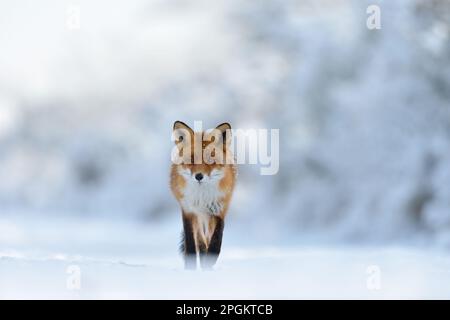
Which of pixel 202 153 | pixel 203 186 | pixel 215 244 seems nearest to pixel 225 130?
pixel 202 153

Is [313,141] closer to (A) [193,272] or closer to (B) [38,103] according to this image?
(B) [38,103]

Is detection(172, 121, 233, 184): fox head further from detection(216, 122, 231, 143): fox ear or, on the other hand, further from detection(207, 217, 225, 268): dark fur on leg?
detection(207, 217, 225, 268): dark fur on leg

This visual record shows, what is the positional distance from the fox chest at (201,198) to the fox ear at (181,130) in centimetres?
31


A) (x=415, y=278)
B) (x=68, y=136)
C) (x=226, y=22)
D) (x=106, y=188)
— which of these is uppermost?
(x=226, y=22)

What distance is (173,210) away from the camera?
50.4ft

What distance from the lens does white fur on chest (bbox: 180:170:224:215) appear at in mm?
4680

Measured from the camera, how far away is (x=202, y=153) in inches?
183

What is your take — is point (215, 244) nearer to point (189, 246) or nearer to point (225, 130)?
point (189, 246)

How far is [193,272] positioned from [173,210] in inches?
424

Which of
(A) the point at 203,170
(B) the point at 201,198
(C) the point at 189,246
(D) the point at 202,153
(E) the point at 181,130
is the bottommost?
(C) the point at 189,246

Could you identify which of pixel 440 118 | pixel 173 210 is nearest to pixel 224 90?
pixel 173 210

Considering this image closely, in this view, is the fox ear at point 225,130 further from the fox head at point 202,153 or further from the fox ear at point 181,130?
the fox ear at point 181,130

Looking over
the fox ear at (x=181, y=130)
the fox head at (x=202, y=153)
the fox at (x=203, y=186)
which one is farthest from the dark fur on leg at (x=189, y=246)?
the fox ear at (x=181, y=130)

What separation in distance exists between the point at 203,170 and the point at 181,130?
291 mm
